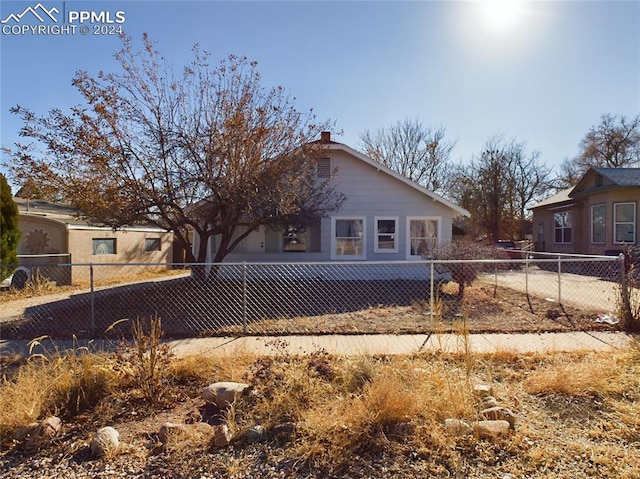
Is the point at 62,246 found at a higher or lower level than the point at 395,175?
lower

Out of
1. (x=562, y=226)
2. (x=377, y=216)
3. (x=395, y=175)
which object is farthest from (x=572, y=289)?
(x=562, y=226)

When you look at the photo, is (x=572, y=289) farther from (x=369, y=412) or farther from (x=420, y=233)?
(x=369, y=412)

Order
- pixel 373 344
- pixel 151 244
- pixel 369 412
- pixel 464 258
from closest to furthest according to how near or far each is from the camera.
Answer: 1. pixel 369 412
2. pixel 373 344
3. pixel 464 258
4. pixel 151 244

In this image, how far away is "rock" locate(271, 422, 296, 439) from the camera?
311cm

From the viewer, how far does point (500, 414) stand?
320 cm

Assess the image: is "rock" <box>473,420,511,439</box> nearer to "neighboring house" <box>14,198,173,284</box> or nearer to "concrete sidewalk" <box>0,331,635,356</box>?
"concrete sidewalk" <box>0,331,635,356</box>

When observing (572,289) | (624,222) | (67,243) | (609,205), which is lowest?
(572,289)

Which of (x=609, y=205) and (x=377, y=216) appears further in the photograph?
(x=609, y=205)

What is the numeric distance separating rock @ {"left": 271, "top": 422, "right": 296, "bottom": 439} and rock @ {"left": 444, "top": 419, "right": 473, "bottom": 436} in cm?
130

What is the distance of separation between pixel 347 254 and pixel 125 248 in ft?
36.0

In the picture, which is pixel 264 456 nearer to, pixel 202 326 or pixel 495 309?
pixel 202 326

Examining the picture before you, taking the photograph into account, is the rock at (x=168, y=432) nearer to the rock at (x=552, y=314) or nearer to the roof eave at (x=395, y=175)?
the rock at (x=552, y=314)

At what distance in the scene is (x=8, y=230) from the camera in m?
11.3

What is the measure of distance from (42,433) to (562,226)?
24.9m
